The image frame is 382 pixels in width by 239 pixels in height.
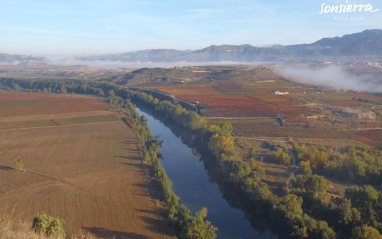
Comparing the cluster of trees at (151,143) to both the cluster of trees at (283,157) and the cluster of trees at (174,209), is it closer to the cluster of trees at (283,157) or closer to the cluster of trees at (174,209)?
the cluster of trees at (174,209)

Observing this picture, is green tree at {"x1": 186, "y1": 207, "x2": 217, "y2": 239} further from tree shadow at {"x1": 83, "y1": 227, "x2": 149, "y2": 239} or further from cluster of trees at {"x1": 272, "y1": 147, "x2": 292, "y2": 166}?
cluster of trees at {"x1": 272, "y1": 147, "x2": 292, "y2": 166}

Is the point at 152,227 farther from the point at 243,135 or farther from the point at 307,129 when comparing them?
the point at 307,129

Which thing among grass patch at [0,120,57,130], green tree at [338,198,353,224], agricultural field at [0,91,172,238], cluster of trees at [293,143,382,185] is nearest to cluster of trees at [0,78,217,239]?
agricultural field at [0,91,172,238]

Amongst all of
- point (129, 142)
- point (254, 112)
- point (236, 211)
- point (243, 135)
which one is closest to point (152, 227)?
point (236, 211)

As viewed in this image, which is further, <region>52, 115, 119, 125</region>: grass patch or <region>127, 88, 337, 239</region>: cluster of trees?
<region>52, 115, 119, 125</region>: grass patch

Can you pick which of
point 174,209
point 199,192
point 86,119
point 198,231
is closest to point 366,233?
point 198,231
